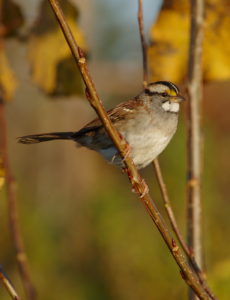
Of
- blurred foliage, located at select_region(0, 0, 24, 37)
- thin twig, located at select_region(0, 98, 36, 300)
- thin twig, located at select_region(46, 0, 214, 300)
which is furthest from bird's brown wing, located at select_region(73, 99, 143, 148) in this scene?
thin twig, located at select_region(46, 0, 214, 300)

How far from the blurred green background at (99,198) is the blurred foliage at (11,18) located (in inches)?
7.8

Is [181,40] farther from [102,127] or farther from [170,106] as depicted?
[102,127]

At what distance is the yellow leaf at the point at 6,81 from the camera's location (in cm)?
288

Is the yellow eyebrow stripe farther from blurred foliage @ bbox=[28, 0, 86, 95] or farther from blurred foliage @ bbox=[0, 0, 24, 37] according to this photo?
blurred foliage @ bbox=[0, 0, 24, 37]

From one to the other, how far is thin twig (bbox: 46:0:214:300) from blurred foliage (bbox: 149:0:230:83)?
0.92 meters

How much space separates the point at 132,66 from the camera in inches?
417

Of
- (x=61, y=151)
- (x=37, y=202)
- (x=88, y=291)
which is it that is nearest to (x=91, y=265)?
(x=88, y=291)

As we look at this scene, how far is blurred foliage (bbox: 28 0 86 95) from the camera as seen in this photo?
2.92 metres

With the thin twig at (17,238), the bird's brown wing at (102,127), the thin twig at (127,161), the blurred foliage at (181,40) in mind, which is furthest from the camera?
the bird's brown wing at (102,127)

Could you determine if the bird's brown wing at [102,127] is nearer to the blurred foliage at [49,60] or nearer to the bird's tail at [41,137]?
the bird's tail at [41,137]

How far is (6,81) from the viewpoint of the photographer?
291 centimetres

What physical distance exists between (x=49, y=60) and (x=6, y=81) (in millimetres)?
210

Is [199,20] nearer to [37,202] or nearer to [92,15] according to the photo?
[37,202]

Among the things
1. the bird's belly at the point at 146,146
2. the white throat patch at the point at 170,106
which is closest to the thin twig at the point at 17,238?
the bird's belly at the point at 146,146
